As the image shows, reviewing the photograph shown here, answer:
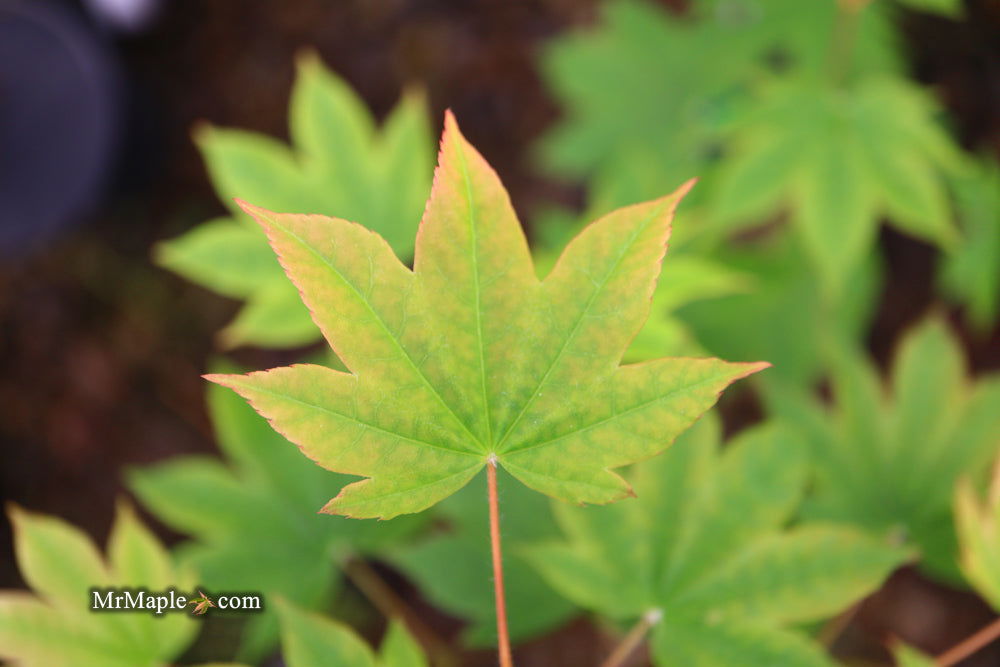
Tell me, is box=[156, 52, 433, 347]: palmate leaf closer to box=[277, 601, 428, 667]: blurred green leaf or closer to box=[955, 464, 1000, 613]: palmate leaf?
box=[277, 601, 428, 667]: blurred green leaf

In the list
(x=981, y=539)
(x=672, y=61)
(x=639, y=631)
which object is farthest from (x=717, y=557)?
(x=672, y=61)

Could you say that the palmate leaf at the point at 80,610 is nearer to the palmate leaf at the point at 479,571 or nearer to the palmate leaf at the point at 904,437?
the palmate leaf at the point at 479,571

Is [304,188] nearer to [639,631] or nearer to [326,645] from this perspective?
[326,645]

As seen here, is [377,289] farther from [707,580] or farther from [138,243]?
[138,243]

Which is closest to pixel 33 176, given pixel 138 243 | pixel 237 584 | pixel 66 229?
pixel 66 229

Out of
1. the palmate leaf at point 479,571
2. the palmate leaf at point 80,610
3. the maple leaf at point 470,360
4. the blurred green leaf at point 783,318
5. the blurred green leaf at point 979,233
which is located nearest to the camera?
the maple leaf at point 470,360

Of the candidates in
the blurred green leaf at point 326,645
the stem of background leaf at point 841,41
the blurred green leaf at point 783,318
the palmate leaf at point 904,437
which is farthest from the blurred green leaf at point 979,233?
the blurred green leaf at point 326,645
